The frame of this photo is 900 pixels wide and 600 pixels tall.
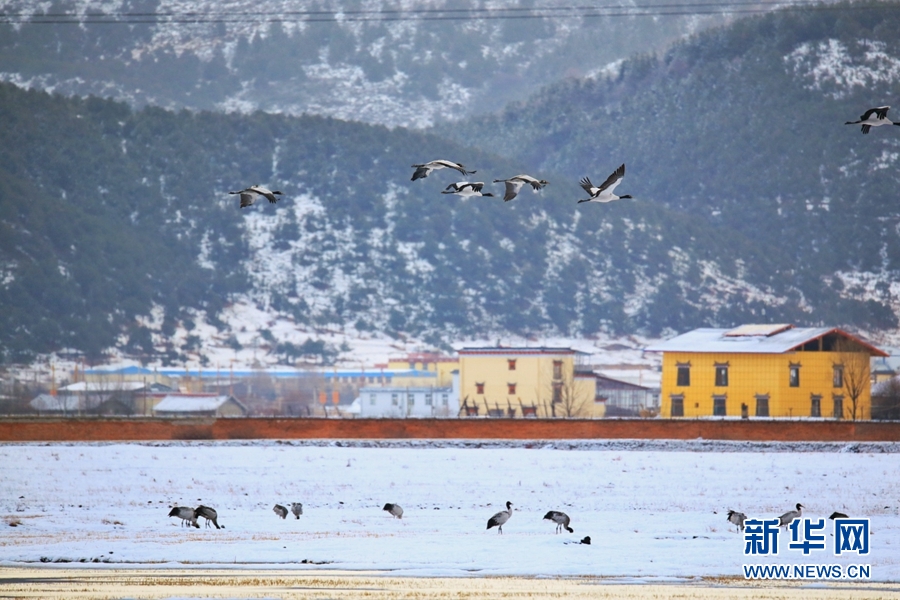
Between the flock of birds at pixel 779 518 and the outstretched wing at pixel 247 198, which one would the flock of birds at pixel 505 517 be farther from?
A: the outstretched wing at pixel 247 198

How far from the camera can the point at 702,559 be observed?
74.8 feet

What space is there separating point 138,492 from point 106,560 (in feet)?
36.4

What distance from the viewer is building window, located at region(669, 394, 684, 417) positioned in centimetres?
8056

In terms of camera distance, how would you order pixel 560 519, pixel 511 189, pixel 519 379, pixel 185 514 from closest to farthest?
1. pixel 560 519
2. pixel 185 514
3. pixel 511 189
4. pixel 519 379

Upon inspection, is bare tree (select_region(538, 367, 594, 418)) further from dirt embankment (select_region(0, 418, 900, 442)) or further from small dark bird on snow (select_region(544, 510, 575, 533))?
small dark bird on snow (select_region(544, 510, 575, 533))

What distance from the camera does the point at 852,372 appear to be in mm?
79938

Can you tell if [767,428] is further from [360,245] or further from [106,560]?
[360,245]

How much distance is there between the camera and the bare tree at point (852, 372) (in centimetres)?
7994

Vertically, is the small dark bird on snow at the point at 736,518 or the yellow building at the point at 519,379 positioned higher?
the yellow building at the point at 519,379

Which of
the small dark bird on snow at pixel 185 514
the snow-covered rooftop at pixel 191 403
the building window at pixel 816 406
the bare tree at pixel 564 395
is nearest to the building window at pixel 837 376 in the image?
the building window at pixel 816 406

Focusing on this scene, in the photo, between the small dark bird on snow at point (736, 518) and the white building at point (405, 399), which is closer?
the small dark bird on snow at point (736, 518)

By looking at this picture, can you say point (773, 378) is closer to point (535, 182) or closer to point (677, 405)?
point (677, 405)

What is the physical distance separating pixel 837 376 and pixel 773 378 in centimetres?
369

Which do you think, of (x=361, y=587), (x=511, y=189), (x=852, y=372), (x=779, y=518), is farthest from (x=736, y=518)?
(x=852, y=372)
